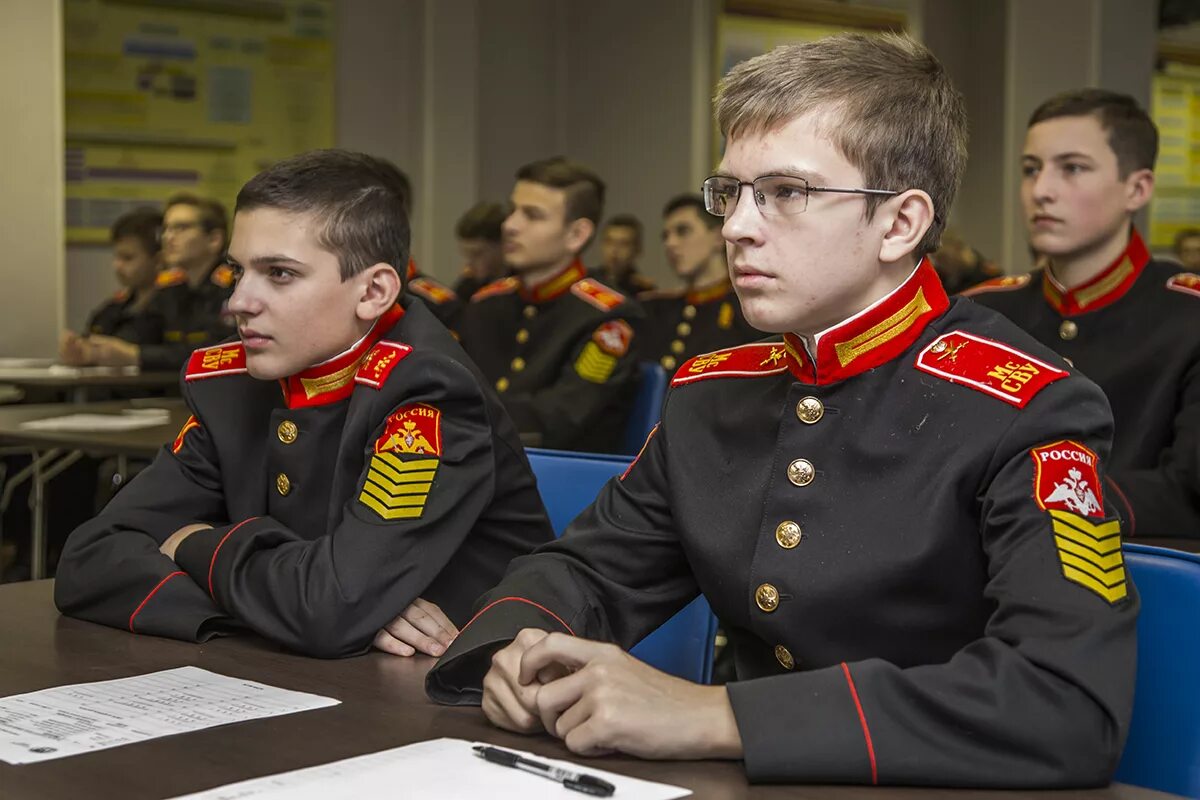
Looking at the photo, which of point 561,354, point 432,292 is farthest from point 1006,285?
point 432,292

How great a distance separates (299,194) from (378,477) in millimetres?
424

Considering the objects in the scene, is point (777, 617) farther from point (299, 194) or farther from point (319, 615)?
point (299, 194)

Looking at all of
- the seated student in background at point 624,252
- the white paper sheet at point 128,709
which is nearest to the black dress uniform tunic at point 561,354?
the white paper sheet at point 128,709

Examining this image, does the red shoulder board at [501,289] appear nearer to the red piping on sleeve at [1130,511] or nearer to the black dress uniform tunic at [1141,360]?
the black dress uniform tunic at [1141,360]

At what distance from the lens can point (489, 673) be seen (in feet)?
4.18

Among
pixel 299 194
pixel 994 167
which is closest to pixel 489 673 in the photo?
pixel 299 194

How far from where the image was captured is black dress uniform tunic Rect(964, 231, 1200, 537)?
2.47 meters

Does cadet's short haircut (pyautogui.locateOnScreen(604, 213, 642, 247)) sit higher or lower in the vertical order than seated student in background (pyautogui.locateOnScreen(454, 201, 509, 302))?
higher

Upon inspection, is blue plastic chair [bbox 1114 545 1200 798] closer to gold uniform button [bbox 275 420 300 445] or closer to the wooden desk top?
the wooden desk top

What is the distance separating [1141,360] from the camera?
8.98ft

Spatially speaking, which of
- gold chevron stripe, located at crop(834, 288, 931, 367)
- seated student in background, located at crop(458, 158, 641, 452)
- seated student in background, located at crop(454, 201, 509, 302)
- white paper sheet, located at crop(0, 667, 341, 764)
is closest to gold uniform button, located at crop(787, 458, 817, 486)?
gold chevron stripe, located at crop(834, 288, 931, 367)

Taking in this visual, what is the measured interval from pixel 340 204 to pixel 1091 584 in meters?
1.14

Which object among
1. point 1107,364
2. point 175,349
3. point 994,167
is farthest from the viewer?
point 994,167

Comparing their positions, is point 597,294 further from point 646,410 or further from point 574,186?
point 646,410
